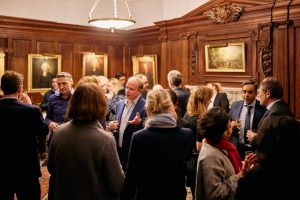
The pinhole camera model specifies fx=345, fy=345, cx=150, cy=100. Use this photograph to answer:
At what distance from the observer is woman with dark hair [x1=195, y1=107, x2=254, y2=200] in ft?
9.04

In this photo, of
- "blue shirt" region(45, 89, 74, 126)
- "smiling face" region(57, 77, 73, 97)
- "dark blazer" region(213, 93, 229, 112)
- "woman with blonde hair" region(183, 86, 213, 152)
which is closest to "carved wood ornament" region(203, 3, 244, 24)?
"dark blazer" region(213, 93, 229, 112)

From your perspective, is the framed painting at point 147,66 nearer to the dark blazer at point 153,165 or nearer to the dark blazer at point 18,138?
the dark blazer at point 18,138

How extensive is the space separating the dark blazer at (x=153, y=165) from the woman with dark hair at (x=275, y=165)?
0.95 meters

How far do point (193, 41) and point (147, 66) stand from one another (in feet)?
8.16

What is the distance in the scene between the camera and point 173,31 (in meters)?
11.3

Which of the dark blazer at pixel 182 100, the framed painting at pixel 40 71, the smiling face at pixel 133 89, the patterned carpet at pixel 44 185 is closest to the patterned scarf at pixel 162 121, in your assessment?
the smiling face at pixel 133 89

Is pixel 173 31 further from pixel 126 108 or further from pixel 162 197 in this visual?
pixel 162 197

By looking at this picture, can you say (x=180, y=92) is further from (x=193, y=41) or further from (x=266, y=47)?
(x=193, y=41)

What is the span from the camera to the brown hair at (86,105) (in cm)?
287

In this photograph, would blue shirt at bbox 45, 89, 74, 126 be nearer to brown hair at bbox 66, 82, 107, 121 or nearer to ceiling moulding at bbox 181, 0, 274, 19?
brown hair at bbox 66, 82, 107, 121

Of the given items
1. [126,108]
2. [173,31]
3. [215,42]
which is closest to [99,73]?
[173,31]

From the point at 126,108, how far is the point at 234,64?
5240 millimetres

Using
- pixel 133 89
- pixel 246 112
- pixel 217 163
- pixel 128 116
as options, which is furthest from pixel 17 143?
pixel 246 112

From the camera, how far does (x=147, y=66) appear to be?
12516 millimetres
